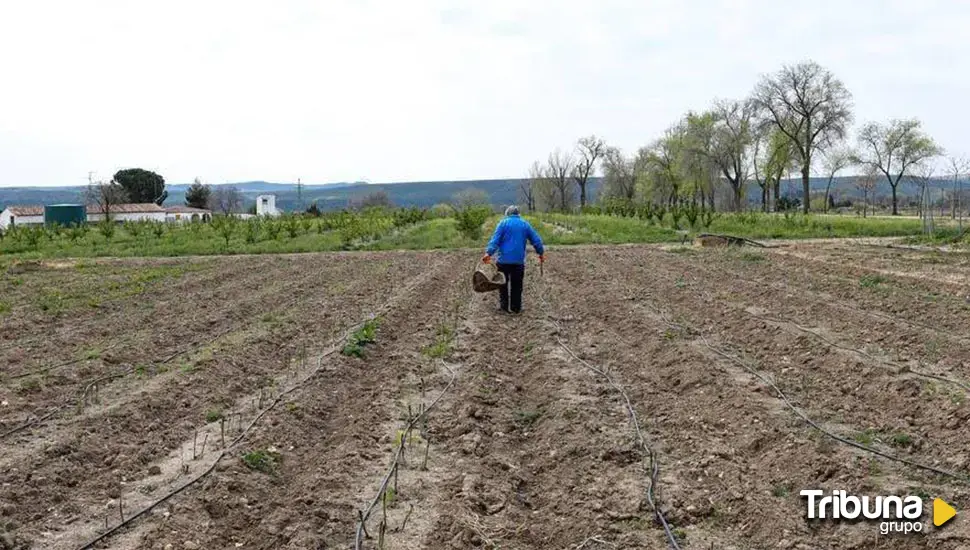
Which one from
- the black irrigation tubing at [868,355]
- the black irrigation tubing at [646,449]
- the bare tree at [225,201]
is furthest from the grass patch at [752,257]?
the bare tree at [225,201]

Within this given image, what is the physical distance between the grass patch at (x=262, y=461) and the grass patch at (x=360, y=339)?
9.99 feet

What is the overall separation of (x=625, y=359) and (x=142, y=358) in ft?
16.5

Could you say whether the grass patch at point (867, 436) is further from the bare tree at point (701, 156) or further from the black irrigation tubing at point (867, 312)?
the bare tree at point (701, 156)

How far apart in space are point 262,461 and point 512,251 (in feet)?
21.4

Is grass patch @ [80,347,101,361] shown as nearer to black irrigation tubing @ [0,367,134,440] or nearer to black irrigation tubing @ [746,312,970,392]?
black irrigation tubing @ [0,367,134,440]

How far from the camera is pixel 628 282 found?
14570 millimetres

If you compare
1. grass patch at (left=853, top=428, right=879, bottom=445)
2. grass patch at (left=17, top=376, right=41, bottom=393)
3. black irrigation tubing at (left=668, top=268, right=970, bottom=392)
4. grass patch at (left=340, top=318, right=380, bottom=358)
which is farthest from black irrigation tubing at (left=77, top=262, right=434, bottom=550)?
black irrigation tubing at (left=668, top=268, right=970, bottom=392)

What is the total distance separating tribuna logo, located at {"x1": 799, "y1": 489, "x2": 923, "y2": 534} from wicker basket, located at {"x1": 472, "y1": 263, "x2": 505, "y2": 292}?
707cm

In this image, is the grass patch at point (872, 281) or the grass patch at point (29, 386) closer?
the grass patch at point (29, 386)

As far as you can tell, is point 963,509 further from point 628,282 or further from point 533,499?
point 628,282

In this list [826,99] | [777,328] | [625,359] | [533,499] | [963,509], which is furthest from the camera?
[826,99]

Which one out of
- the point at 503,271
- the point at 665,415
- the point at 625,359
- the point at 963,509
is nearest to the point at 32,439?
the point at 665,415

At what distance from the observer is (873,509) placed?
4.16 meters

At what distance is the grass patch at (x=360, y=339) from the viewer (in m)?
8.40
